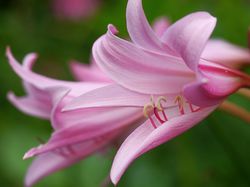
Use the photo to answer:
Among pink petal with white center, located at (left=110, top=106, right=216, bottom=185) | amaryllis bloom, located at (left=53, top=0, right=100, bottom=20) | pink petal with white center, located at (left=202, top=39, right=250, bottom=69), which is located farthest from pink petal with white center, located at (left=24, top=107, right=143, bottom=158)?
amaryllis bloom, located at (left=53, top=0, right=100, bottom=20)

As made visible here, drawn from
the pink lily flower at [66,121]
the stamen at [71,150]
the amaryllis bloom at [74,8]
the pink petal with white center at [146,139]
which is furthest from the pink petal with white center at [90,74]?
the amaryllis bloom at [74,8]

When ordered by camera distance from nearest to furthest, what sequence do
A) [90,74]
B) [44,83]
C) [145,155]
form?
1. [44,83]
2. [90,74]
3. [145,155]

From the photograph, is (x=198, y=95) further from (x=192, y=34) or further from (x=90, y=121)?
(x=90, y=121)

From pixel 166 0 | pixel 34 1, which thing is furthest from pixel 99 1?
pixel 166 0

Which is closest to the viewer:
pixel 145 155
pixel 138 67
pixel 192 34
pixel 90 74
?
pixel 192 34

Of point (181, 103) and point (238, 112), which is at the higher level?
point (181, 103)

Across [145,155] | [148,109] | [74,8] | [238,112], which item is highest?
[148,109]

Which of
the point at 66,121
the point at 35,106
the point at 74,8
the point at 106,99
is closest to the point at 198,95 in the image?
the point at 106,99
